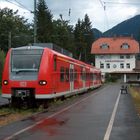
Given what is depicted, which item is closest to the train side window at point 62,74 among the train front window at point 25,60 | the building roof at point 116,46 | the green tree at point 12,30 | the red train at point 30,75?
→ the red train at point 30,75

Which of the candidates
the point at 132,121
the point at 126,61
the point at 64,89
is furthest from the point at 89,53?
the point at 132,121

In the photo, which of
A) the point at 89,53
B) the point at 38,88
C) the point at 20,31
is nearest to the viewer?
the point at 38,88

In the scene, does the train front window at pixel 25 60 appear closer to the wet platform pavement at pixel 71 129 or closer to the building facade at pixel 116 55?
the wet platform pavement at pixel 71 129

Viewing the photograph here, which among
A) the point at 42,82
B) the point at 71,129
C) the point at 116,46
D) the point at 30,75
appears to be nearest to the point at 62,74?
the point at 30,75

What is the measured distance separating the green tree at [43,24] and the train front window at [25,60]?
252 feet

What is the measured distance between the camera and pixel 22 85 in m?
24.7

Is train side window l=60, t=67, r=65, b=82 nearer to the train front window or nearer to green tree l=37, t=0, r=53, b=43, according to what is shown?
the train front window

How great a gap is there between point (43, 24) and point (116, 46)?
35.9 meters

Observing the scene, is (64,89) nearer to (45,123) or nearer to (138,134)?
(45,123)

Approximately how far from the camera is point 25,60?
2542 cm

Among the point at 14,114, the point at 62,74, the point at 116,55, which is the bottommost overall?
the point at 14,114

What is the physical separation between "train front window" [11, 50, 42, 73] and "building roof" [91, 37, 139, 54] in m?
111

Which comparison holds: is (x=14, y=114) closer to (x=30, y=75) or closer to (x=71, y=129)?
(x=30, y=75)

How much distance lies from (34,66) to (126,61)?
111 meters
